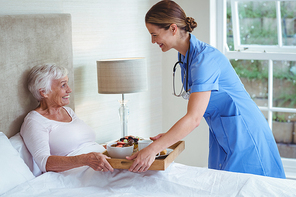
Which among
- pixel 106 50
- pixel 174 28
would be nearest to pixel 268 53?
pixel 106 50

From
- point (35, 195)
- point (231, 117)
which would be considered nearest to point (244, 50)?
point (231, 117)

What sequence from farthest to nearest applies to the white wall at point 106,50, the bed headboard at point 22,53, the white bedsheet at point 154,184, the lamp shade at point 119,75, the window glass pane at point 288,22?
the window glass pane at point 288,22
the white wall at point 106,50
the lamp shade at point 119,75
the bed headboard at point 22,53
the white bedsheet at point 154,184

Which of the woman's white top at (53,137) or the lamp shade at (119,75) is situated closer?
the woman's white top at (53,137)

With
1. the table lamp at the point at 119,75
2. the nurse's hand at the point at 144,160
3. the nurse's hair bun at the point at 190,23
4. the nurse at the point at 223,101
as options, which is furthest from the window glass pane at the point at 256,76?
the nurse's hand at the point at 144,160

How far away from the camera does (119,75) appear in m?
2.22

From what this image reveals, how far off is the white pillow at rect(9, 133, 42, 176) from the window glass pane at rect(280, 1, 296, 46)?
7.90ft

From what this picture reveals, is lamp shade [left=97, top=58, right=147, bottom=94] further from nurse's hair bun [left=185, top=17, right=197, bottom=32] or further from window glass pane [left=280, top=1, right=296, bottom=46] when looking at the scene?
window glass pane [left=280, top=1, right=296, bottom=46]

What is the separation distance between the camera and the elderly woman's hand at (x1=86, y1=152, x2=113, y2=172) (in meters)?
1.51

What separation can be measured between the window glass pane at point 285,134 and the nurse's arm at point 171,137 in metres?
1.92

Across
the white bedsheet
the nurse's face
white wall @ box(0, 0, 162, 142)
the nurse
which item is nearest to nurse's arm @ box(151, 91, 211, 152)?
the nurse

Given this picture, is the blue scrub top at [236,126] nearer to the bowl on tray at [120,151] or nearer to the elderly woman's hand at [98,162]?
the bowl on tray at [120,151]

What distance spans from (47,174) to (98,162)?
0.26 m

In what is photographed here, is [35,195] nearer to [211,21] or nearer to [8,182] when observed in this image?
[8,182]

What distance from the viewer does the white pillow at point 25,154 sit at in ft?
5.67
